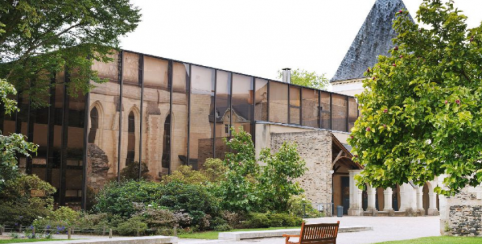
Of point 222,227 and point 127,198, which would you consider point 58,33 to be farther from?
point 222,227

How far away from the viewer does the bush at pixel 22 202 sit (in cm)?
1972

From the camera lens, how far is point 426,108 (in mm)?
12781

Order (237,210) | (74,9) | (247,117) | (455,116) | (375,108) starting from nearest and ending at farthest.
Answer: (455,116)
(375,108)
(74,9)
(237,210)
(247,117)

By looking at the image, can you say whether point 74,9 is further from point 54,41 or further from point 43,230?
point 43,230

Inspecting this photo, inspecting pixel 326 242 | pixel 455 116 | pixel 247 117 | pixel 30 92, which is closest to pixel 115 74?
pixel 30 92

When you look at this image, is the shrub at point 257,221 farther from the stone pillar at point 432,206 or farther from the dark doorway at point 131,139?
the stone pillar at point 432,206

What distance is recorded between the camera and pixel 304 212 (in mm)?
29359

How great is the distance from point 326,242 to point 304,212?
1529 centimetres

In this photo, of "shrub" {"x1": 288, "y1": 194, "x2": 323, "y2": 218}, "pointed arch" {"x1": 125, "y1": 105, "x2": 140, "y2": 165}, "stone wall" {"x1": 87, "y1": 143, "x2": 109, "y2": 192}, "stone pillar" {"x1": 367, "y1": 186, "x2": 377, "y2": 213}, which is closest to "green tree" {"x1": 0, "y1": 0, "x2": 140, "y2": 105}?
"stone wall" {"x1": 87, "y1": 143, "x2": 109, "y2": 192}

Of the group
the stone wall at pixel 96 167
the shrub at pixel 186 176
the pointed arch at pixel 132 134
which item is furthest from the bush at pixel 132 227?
the pointed arch at pixel 132 134

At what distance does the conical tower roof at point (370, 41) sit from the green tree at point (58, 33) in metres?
36.7

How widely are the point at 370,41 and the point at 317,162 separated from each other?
2543 centimetres

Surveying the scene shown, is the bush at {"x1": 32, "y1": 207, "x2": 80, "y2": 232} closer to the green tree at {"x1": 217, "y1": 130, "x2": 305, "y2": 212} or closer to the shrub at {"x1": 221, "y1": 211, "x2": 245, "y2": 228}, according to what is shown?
the shrub at {"x1": 221, "y1": 211, "x2": 245, "y2": 228}

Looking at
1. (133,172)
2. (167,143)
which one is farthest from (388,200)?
(133,172)
